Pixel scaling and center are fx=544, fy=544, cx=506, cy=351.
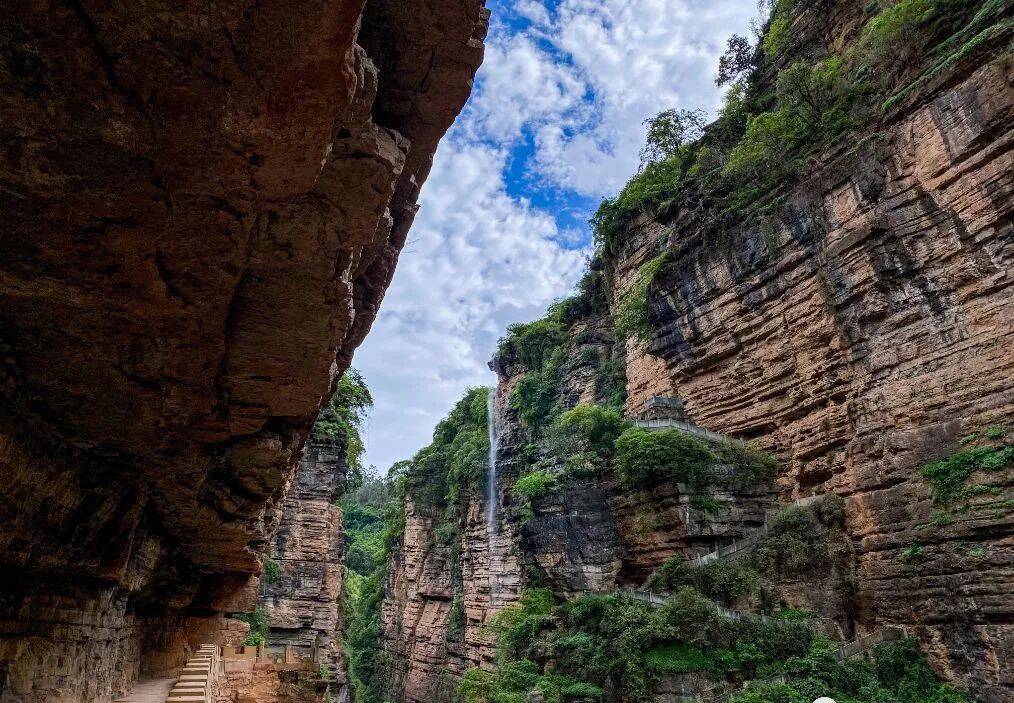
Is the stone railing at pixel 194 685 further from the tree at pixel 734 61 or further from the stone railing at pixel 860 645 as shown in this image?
the tree at pixel 734 61

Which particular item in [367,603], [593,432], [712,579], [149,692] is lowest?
[149,692]

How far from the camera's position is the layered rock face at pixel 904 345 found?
12133 mm

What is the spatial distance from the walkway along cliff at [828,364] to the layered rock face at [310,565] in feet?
23.5

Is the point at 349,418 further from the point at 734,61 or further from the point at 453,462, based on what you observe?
the point at 734,61

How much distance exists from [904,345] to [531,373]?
22799 mm

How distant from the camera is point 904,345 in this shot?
570 inches

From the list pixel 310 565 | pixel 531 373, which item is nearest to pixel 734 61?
pixel 531 373

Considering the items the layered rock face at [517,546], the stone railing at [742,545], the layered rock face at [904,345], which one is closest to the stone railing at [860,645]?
the layered rock face at [904,345]

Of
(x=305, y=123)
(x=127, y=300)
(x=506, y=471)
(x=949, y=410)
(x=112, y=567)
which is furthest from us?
(x=506, y=471)

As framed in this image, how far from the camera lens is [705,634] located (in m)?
14.2

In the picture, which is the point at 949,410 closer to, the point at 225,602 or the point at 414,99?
the point at 414,99

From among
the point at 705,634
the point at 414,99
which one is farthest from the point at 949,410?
the point at 414,99

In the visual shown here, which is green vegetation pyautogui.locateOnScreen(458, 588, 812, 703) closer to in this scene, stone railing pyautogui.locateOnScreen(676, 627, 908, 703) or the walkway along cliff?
the walkway along cliff

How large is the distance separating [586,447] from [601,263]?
1544 cm
